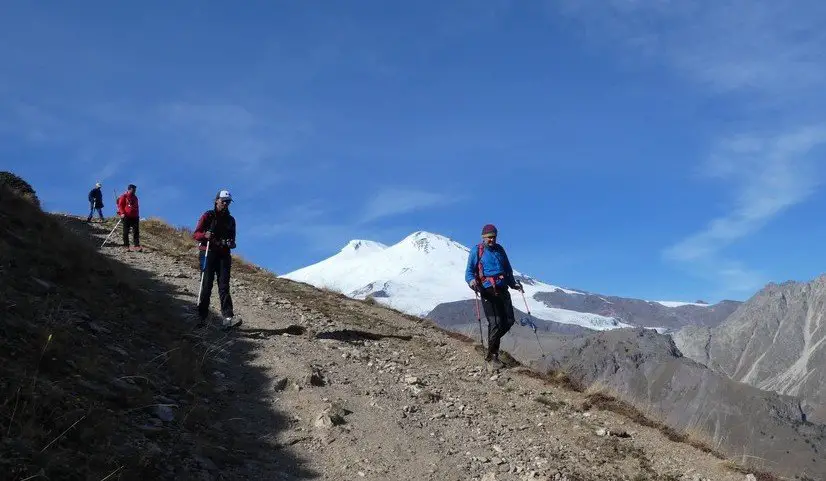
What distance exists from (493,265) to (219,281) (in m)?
5.93

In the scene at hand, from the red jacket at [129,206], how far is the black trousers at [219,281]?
12.1 meters

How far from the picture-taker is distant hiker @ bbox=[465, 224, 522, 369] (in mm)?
13219

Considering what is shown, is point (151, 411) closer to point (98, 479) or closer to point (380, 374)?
A: point (98, 479)

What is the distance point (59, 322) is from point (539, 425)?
24.0ft

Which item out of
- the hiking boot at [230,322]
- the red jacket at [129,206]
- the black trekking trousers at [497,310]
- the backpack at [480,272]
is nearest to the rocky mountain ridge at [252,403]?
the hiking boot at [230,322]

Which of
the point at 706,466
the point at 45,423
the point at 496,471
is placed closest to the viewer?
the point at 45,423

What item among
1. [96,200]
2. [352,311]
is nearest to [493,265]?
[352,311]

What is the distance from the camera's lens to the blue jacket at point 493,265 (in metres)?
13.2

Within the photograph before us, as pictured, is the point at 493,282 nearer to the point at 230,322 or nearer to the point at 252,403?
the point at 230,322

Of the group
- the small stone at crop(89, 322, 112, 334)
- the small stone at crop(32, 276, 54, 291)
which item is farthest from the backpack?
the small stone at crop(32, 276, 54, 291)

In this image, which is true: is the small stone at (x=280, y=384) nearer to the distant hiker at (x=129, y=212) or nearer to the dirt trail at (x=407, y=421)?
the dirt trail at (x=407, y=421)

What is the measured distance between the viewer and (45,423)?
571 cm

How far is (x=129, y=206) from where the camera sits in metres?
23.8

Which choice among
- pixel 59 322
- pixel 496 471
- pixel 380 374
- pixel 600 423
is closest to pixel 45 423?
pixel 59 322
